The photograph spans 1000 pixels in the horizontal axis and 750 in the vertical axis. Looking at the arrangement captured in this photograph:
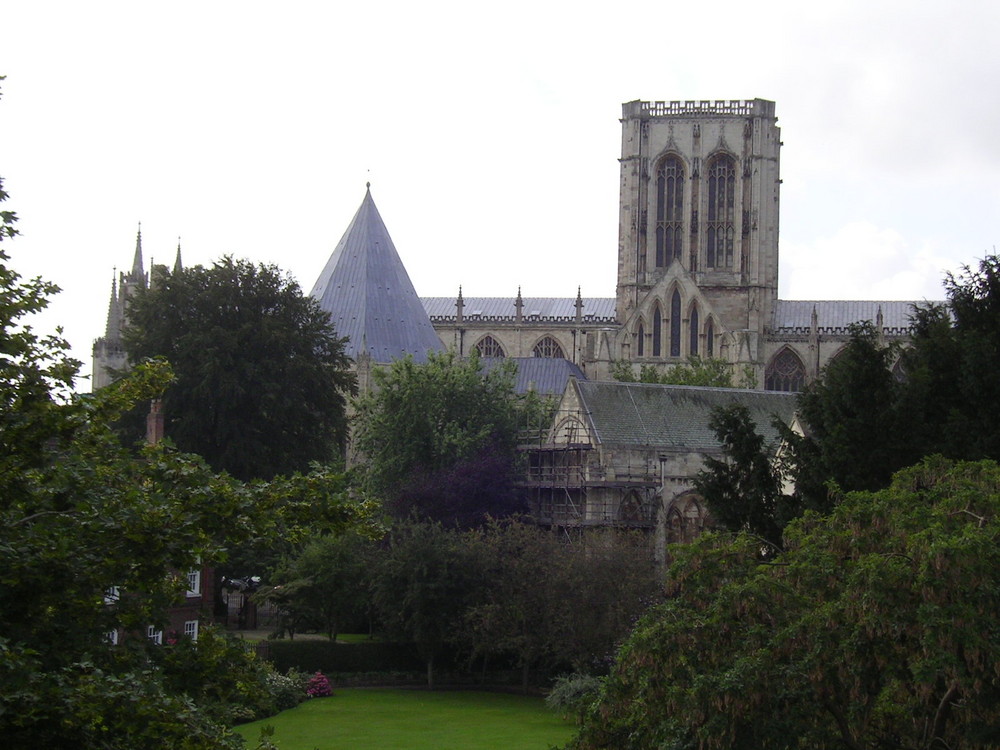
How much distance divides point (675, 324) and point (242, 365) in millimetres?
46561

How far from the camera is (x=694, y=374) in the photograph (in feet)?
266

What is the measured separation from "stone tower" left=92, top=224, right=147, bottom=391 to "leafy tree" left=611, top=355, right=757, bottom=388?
1055 inches

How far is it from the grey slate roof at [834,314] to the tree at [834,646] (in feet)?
252

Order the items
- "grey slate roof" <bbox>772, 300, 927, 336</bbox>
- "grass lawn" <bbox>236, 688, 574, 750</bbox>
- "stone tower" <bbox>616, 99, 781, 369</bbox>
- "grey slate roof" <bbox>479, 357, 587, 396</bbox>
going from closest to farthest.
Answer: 1. "grass lawn" <bbox>236, 688, 574, 750</bbox>
2. "grey slate roof" <bbox>479, 357, 587, 396</bbox>
3. "grey slate roof" <bbox>772, 300, 927, 336</bbox>
4. "stone tower" <bbox>616, 99, 781, 369</bbox>

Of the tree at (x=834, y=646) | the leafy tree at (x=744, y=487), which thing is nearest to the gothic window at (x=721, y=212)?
the leafy tree at (x=744, y=487)

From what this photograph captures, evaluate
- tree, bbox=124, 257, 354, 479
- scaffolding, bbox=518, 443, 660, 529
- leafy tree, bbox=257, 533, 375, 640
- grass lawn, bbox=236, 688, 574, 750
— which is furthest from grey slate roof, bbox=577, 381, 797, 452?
grass lawn, bbox=236, 688, 574, 750

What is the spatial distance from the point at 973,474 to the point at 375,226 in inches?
2460

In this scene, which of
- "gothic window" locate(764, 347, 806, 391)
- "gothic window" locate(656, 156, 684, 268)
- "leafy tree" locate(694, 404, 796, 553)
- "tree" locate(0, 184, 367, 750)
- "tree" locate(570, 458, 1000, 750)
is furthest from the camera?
"gothic window" locate(656, 156, 684, 268)

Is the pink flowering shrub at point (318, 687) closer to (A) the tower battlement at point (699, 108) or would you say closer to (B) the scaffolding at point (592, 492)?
(B) the scaffolding at point (592, 492)

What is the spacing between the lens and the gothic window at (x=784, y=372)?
9281 centimetres

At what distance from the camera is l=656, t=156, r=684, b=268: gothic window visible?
98125 millimetres

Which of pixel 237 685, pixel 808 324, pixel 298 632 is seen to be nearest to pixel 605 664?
pixel 298 632

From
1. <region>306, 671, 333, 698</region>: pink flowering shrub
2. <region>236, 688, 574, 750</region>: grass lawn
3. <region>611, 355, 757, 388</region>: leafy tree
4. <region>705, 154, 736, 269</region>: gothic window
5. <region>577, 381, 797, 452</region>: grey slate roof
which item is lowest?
<region>236, 688, 574, 750</region>: grass lawn

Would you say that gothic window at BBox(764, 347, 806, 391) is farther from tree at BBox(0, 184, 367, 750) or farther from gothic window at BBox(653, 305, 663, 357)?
tree at BBox(0, 184, 367, 750)
